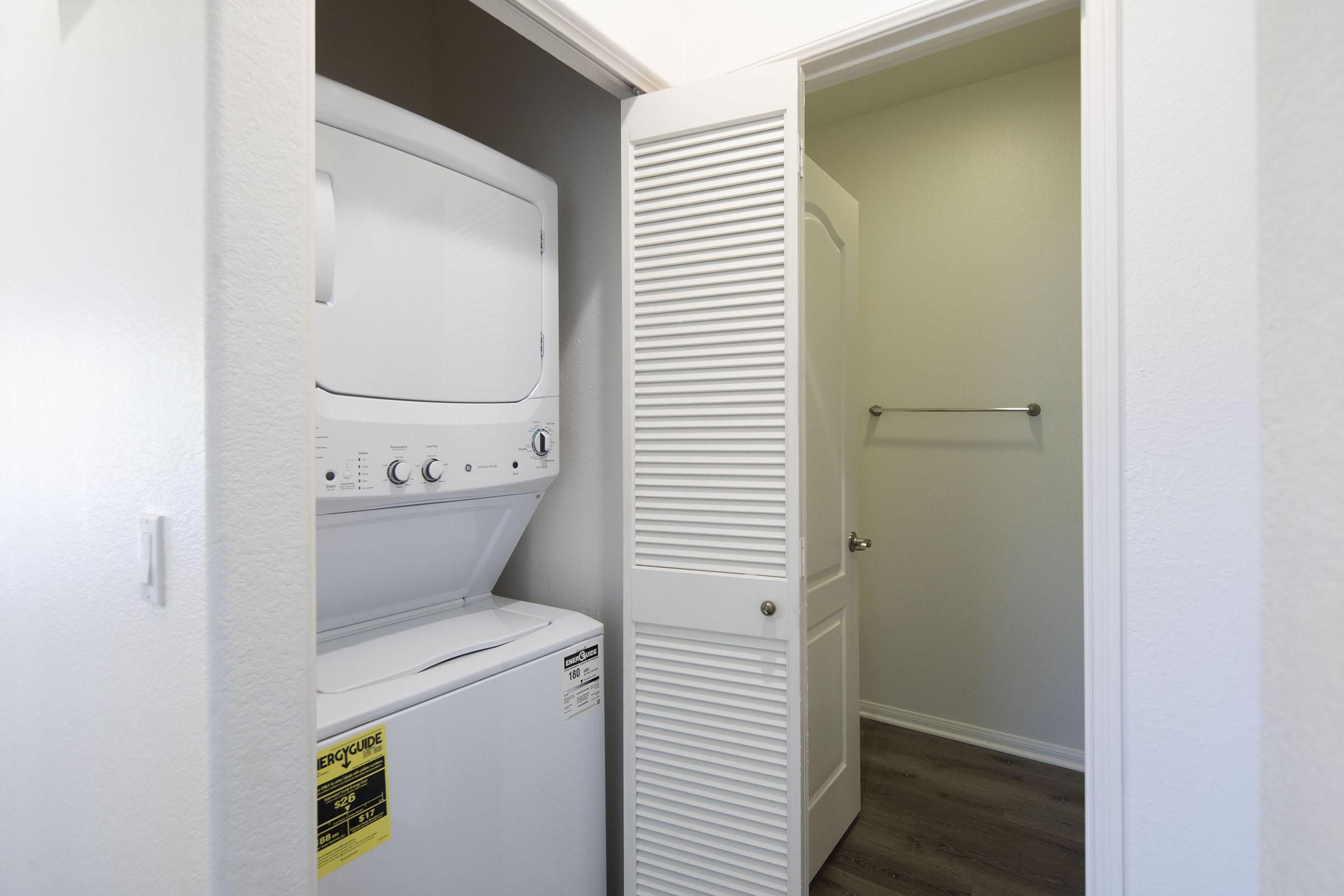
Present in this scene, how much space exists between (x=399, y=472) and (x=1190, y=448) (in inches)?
49.9

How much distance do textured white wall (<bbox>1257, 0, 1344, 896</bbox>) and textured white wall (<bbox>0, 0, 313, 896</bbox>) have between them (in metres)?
0.92

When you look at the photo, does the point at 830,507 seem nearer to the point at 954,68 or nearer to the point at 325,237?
the point at 325,237

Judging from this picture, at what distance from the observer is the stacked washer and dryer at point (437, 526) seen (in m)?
1.12

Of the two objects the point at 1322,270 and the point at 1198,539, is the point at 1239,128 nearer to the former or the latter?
the point at 1198,539

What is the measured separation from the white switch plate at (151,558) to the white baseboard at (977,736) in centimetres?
236

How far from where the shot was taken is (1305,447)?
391 mm

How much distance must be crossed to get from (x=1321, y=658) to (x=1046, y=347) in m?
2.32

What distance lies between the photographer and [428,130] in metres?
1.31

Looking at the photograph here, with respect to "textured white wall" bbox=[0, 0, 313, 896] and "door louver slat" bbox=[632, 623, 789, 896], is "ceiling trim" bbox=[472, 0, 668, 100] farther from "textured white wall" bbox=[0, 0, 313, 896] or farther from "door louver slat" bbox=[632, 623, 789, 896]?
"door louver slat" bbox=[632, 623, 789, 896]

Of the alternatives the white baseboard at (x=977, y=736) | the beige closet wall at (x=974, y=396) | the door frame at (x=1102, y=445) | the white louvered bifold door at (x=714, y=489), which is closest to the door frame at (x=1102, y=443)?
the door frame at (x=1102, y=445)

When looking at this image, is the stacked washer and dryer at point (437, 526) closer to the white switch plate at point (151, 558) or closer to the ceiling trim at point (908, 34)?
the white switch plate at point (151, 558)

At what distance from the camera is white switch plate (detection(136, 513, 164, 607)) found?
0.83 m

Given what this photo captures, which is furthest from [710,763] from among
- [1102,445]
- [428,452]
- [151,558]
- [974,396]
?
[974,396]

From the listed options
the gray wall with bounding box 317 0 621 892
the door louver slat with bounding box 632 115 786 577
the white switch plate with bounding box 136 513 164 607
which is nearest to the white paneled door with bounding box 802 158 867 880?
the door louver slat with bounding box 632 115 786 577
